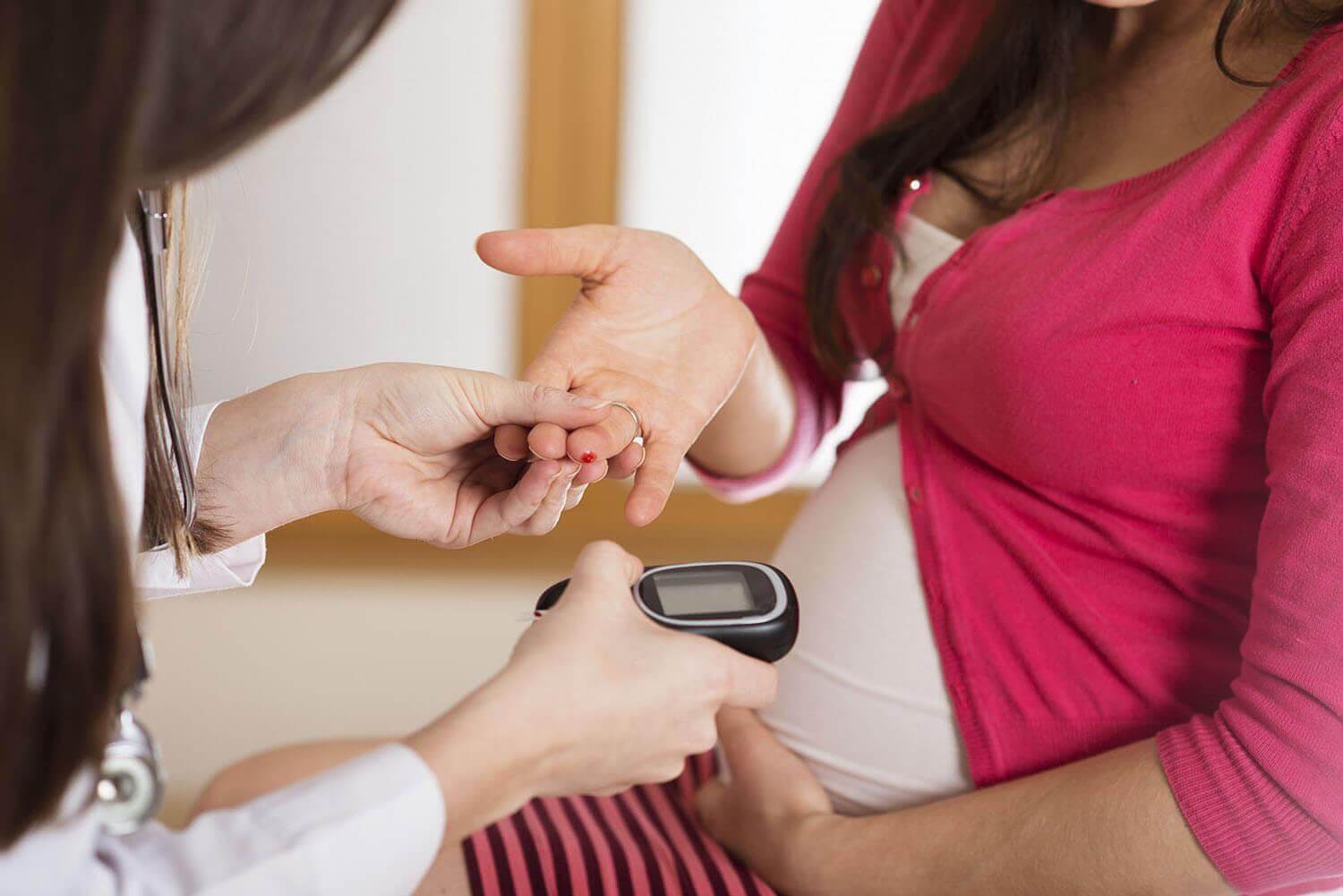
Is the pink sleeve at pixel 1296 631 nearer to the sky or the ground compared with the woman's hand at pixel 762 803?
nearer to the sky

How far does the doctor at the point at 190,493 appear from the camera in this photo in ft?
1.34

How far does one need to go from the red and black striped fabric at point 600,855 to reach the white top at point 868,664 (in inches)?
4.2

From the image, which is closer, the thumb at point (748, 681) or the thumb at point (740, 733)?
the thumb at point (748, 681)

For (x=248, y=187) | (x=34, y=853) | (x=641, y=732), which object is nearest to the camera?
(x=34, y=853)

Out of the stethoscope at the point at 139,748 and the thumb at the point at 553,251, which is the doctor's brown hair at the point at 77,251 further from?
the thumb at the point at 553,251

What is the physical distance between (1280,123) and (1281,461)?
0.67ft

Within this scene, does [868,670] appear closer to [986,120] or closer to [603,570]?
[603,570]

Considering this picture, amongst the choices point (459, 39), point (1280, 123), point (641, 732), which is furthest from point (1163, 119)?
point (459, 39)

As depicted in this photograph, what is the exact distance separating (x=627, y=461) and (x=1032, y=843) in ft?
1.14

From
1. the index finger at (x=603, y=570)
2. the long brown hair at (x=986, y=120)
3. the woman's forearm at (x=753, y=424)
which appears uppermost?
the long brown hair at (x=986, y=120)

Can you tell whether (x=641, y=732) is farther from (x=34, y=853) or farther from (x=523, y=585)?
(x=523, y=585)

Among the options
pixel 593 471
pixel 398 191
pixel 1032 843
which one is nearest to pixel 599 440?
pixel 593 471

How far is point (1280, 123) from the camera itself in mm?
701

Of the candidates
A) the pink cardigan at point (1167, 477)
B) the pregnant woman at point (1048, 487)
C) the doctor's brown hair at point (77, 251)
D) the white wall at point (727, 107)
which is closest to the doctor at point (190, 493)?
the doctor's brown hair at point (77, 251)
